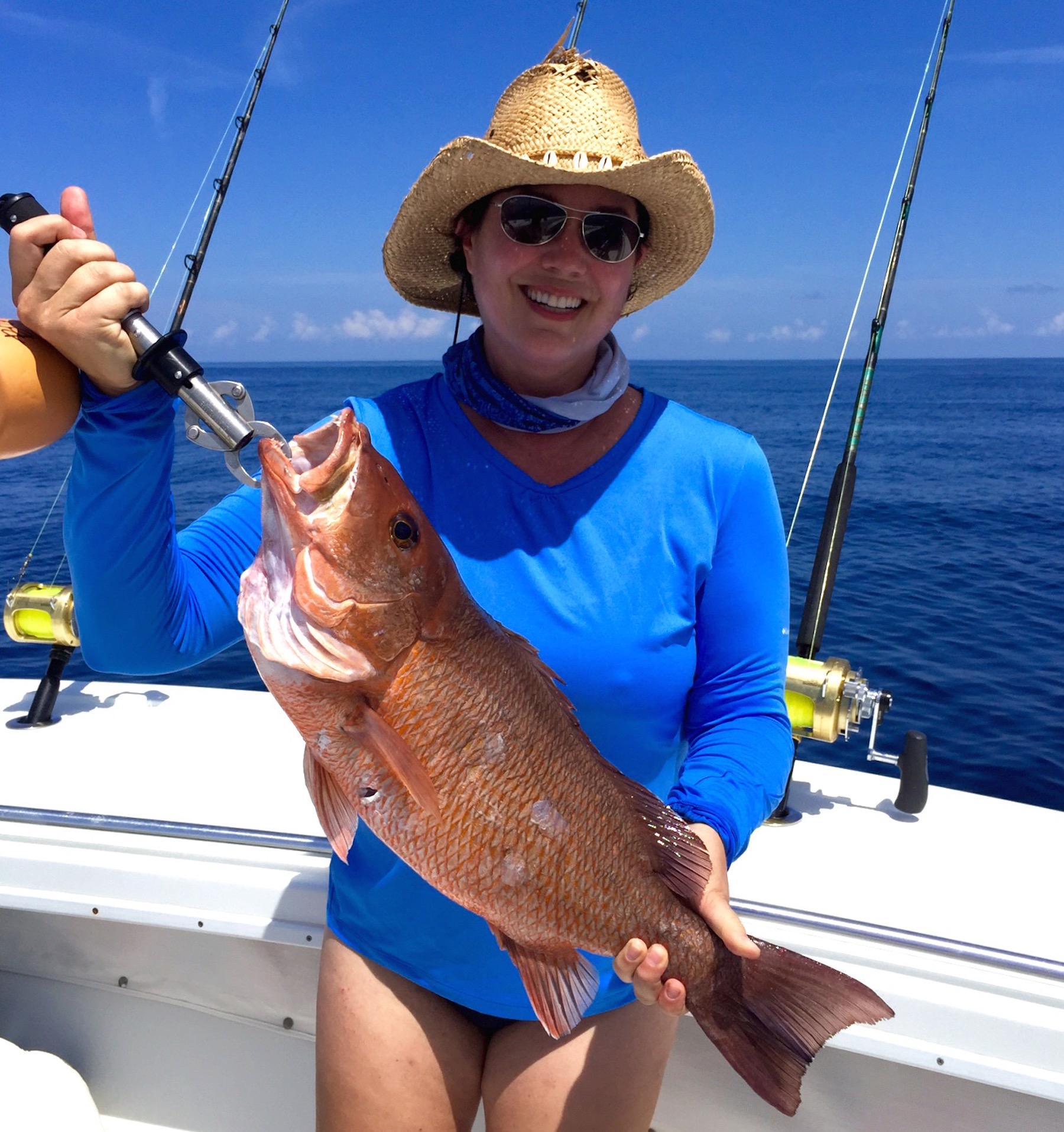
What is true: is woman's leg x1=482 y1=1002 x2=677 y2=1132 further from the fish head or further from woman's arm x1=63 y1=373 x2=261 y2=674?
woman's arm x1=63 y1=373 x2=261 y2=674

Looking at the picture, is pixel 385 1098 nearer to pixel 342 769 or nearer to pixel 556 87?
pixel 342 769

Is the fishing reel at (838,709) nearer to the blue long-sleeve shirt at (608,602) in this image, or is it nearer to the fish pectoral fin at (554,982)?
the blue long-sleeve shirt at (608,602)

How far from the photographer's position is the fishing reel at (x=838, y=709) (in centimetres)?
306

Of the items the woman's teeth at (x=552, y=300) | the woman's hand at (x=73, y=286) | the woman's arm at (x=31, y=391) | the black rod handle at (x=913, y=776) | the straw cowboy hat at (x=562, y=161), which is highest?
the straw cowboy hat at (x=562, y=161)

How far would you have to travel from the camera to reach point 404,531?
1.58 m

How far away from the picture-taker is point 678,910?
5.69 feet

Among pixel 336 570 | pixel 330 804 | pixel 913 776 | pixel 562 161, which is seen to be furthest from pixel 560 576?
pixel 913 776

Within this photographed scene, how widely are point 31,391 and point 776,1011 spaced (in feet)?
5.66

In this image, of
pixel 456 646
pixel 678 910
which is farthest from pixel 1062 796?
pixel 456 646

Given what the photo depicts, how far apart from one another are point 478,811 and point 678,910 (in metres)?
0.48

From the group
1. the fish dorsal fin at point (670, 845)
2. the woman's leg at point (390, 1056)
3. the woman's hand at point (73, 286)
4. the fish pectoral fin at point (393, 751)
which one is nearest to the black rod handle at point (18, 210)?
the woman's hand at point (73, 286)

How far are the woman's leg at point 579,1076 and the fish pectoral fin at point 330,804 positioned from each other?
68cm

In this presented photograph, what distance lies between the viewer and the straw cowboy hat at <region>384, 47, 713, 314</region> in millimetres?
1899

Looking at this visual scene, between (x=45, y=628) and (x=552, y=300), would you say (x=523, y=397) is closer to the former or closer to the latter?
(x=552, y=300)
